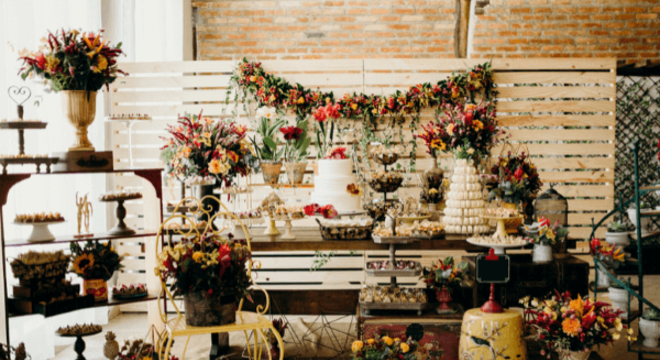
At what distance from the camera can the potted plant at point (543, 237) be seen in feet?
11.1

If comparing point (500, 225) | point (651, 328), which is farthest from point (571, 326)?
point (651, 328)

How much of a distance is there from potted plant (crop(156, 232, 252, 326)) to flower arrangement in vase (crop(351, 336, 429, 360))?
0.90 m

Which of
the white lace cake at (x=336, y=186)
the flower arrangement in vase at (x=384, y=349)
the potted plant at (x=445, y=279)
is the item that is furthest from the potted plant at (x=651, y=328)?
the white lace cake at (x=336, y=186)

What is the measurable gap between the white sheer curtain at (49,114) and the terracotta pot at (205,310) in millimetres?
1432

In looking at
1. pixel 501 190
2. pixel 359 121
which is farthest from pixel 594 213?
pixel 359 121

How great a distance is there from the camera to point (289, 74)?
5379mm

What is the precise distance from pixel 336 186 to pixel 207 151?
0.98m

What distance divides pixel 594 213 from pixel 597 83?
50.8 inches

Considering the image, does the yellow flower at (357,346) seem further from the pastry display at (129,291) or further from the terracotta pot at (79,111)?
the terracotta pot at (79,111)

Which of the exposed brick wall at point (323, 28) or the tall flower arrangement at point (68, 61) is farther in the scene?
the exposed brick wall at point (323, 28)

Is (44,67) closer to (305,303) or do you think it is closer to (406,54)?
(305,303)

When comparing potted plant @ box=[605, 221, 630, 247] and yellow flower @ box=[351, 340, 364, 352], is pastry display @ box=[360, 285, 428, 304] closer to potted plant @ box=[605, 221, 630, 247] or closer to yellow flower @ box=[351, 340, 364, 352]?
yellow flower @ box=[351, 340, 364, 352]

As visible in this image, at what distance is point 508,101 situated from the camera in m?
5.34

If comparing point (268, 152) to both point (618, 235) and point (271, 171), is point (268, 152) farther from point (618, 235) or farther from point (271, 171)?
point (618, 235)
